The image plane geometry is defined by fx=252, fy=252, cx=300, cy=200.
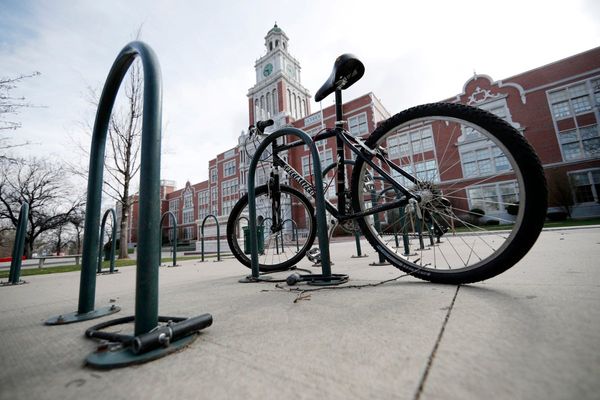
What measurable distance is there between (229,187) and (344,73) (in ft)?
103

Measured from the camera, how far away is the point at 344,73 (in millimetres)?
1867

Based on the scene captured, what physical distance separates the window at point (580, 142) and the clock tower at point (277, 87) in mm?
22013

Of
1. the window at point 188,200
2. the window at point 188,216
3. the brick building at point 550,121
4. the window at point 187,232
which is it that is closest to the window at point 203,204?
the window at point 188,216

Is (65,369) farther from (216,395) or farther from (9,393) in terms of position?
(216,395)

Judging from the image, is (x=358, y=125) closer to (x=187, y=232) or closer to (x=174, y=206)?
(x=187, y=232)

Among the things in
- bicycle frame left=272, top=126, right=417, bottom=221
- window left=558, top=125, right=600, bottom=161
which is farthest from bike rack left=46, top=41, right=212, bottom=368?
window left=558, top=125, right=600, bottom=161

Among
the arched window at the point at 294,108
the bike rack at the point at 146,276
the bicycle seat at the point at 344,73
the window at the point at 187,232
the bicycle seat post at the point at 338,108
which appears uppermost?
the arched window at the point at 294,108

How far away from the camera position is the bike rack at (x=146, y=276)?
669 millimetres

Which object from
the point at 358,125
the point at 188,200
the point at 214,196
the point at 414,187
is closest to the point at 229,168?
the point at 214,196

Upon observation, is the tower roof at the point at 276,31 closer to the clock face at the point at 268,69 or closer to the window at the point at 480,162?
the clock face at the point at 268,69

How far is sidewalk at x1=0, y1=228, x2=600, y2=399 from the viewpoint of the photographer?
48 cm

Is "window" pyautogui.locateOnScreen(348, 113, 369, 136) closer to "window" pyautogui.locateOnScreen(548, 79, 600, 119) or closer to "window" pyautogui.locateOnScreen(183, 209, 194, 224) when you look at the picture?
"window" pyautogui.locateOnScreen(548, 79, 600, 119)

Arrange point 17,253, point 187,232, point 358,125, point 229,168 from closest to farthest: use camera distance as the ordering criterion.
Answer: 1. point 17,253
2. point 358,125
3. point 229,168
4. point 187,232

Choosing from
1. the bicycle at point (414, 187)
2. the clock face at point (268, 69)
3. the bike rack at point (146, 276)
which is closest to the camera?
the bike rack at point (146, 276)
